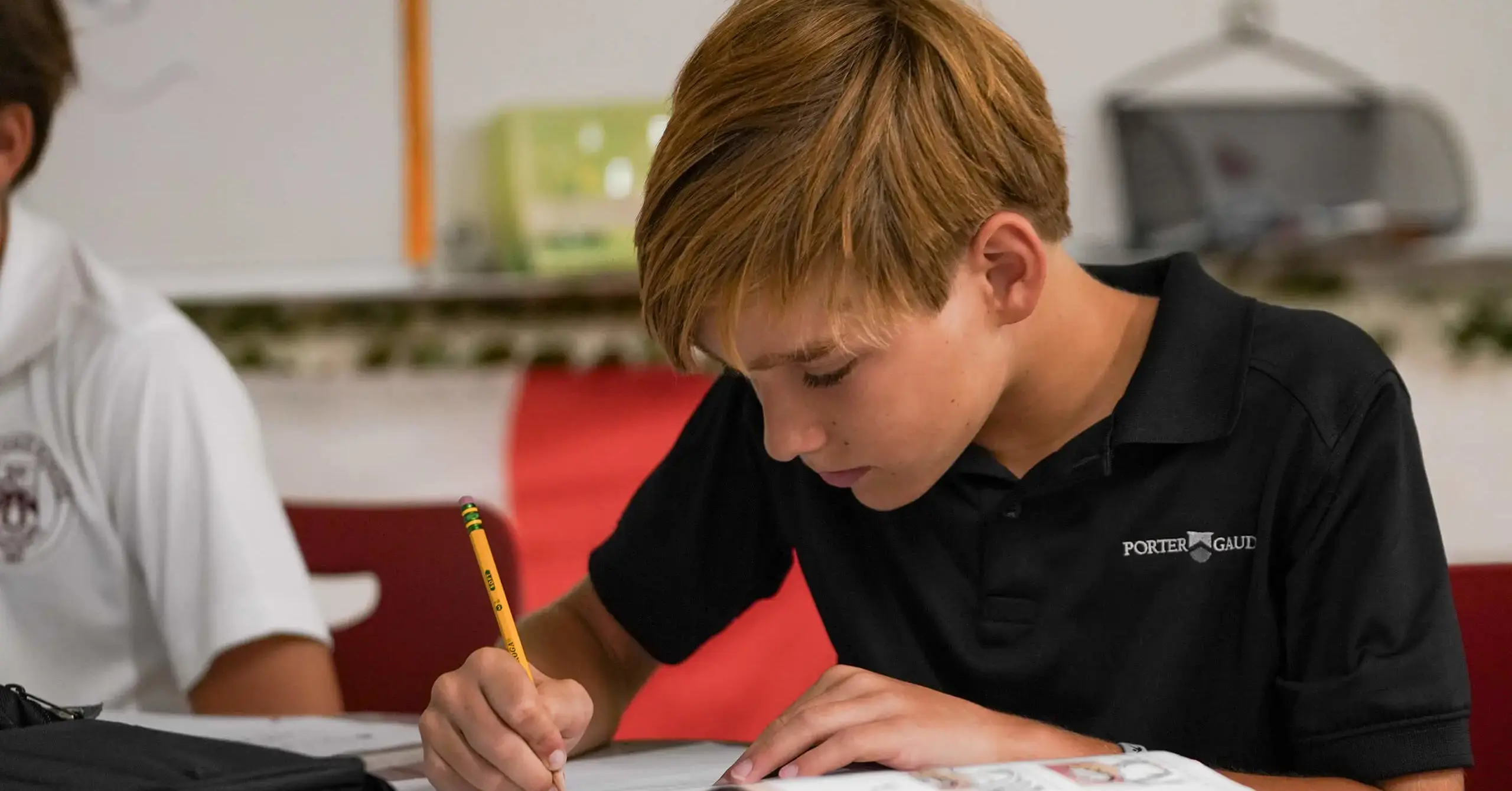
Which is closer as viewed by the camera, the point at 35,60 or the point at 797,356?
the point at 797,356

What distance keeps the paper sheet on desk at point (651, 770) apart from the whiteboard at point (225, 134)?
1465mm

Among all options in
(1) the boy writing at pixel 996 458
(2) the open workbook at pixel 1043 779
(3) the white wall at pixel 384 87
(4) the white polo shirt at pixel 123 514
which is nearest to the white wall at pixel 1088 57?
(3) the white wall at pixel 384 87

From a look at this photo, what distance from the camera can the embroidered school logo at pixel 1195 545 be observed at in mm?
886

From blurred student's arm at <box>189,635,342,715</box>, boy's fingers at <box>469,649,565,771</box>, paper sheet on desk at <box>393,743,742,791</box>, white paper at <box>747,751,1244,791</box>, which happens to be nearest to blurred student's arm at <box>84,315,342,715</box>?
blurred student's arm at <box>189,635,342,715</box>

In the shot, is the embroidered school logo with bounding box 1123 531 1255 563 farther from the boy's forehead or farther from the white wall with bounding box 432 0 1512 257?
the white wall with bounding box 432 0 1512 257

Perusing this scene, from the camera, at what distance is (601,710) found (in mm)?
1017

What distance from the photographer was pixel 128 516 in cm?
122

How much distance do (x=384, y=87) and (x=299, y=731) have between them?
144cm

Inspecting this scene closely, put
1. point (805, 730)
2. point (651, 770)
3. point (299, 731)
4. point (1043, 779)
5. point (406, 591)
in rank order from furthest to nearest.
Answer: point (406, 591) < point (299, 731) < point (651, 770) < point (805, 730) < point (1043, 779)

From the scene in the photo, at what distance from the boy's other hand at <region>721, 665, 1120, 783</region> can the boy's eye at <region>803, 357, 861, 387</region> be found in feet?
0.52

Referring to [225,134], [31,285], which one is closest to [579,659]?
[31,285]

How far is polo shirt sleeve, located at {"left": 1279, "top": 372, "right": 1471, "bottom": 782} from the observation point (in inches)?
30.2

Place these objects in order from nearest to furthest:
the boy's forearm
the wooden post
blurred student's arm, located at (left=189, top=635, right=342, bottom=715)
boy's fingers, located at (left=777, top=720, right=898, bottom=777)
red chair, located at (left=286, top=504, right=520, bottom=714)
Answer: boy's fingers, located at (left=777, top=720, right=898, bottom=777) → the boy's forearm → blurred student's arm, located at (left=189, top=635, right=342, bottom=715) → red chair, located at (left=286, top=504, right=520, bottom=714) → the wooden post

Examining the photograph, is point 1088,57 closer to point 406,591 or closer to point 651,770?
point 406,591
